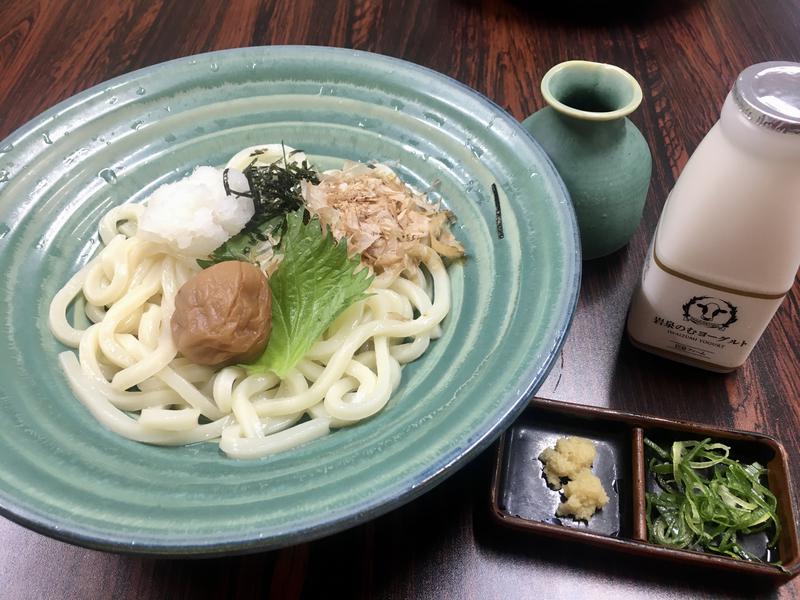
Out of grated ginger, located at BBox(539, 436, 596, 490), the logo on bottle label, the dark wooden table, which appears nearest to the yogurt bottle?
the logo on bottle label

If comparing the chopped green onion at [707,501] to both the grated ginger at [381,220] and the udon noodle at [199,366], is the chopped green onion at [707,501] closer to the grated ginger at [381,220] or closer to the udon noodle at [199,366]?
the udon noodle at [199,366]

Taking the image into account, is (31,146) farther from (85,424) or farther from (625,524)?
(625,524)

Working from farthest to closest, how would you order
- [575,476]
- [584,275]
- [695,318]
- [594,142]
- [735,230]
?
[584,275], [594,142], [695,318], [575,476], [735,230]

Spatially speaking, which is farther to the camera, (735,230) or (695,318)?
(695,318)

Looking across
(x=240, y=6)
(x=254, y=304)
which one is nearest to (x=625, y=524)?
(x=254, y=304)

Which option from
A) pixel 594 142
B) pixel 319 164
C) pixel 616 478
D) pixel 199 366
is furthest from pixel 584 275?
pixel 199 366

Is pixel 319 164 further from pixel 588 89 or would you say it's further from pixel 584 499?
pixel 584 499

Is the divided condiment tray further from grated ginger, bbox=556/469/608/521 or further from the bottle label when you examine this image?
the bottle label
